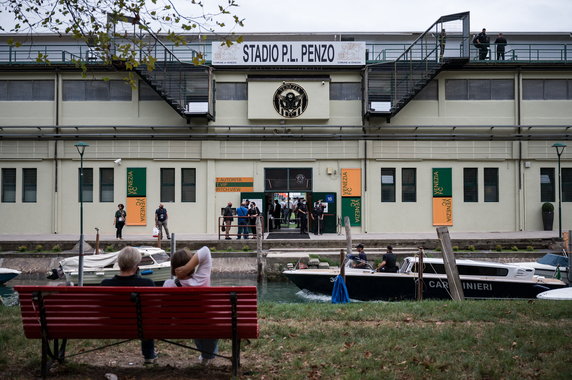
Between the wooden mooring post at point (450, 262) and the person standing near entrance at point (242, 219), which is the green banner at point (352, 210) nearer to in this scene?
the person standing near entrance at point (242, 219)

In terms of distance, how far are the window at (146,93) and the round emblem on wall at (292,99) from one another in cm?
726

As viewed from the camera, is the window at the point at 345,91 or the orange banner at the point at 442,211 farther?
the window at the point at 345,91

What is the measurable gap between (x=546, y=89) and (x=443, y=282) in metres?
20.5

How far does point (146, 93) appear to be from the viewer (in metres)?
32.4

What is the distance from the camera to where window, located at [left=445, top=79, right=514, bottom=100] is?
32.6 m

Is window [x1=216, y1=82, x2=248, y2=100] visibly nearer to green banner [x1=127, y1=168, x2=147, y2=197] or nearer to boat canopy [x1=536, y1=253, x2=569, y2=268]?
green banner [x1=127, y1=168, x2=147, y2=197]

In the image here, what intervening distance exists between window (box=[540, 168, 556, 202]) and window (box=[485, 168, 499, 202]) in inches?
108

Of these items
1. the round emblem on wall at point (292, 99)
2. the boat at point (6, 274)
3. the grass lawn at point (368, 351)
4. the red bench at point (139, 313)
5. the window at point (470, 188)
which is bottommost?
the boat at point (6, 274)

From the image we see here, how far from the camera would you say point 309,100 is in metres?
31.9

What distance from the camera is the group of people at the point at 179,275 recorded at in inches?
245

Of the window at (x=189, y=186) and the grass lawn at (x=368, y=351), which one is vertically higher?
the window at (x=189, y=186)

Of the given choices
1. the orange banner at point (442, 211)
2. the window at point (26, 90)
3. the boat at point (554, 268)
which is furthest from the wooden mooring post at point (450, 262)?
the window at point (26, 90)

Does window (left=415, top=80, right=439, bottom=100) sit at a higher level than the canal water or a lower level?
higher

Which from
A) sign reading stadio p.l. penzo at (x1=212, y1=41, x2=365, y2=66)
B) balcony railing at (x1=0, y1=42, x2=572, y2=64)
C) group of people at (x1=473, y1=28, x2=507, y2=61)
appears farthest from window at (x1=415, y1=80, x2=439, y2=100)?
sign reading stadio p.l. penzo at (x1=212, y1=41, x2=365, y2=66)
